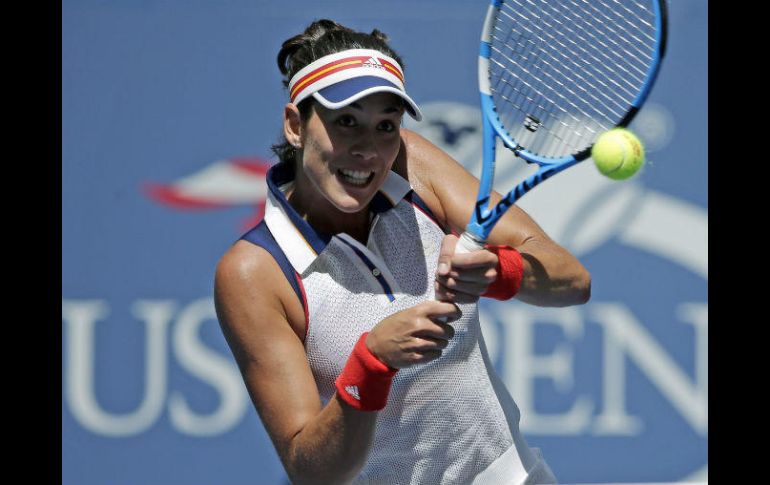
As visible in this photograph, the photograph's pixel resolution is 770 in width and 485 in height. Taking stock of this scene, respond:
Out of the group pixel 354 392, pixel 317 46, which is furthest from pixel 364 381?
pixel 317 46

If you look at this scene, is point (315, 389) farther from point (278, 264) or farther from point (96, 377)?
point (96, 377)

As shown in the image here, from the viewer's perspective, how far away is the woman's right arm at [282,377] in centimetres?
211

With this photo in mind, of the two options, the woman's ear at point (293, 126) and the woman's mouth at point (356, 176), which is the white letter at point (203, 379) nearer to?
the woman's ear at point (293, 126)

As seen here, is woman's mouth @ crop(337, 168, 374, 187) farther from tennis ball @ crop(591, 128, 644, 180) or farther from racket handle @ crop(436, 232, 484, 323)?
tennis ball @ crop(591, 128, 644, 180)

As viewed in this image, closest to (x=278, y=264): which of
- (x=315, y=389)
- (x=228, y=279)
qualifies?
(x=228, y=279)

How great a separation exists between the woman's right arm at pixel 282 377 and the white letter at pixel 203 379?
190 centimetres

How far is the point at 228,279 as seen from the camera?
7.51 feet

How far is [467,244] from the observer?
2.10 meters

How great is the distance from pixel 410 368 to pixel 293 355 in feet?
0.87

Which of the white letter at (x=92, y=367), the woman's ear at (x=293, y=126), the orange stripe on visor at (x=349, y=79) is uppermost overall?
the orange stripe on visor at (x=349, y=79)

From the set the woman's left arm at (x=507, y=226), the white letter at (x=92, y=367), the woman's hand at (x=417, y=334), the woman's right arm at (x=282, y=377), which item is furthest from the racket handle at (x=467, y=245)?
the white letter at (x=92, y=367)

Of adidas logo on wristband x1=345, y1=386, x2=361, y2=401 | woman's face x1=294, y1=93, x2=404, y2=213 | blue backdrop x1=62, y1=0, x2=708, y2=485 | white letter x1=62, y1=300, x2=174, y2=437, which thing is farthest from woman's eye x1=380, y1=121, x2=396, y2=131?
white letter x1=62, y1=300, x2=174, y2=437

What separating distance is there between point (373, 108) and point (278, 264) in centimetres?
37

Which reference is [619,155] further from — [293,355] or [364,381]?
[293,355]
